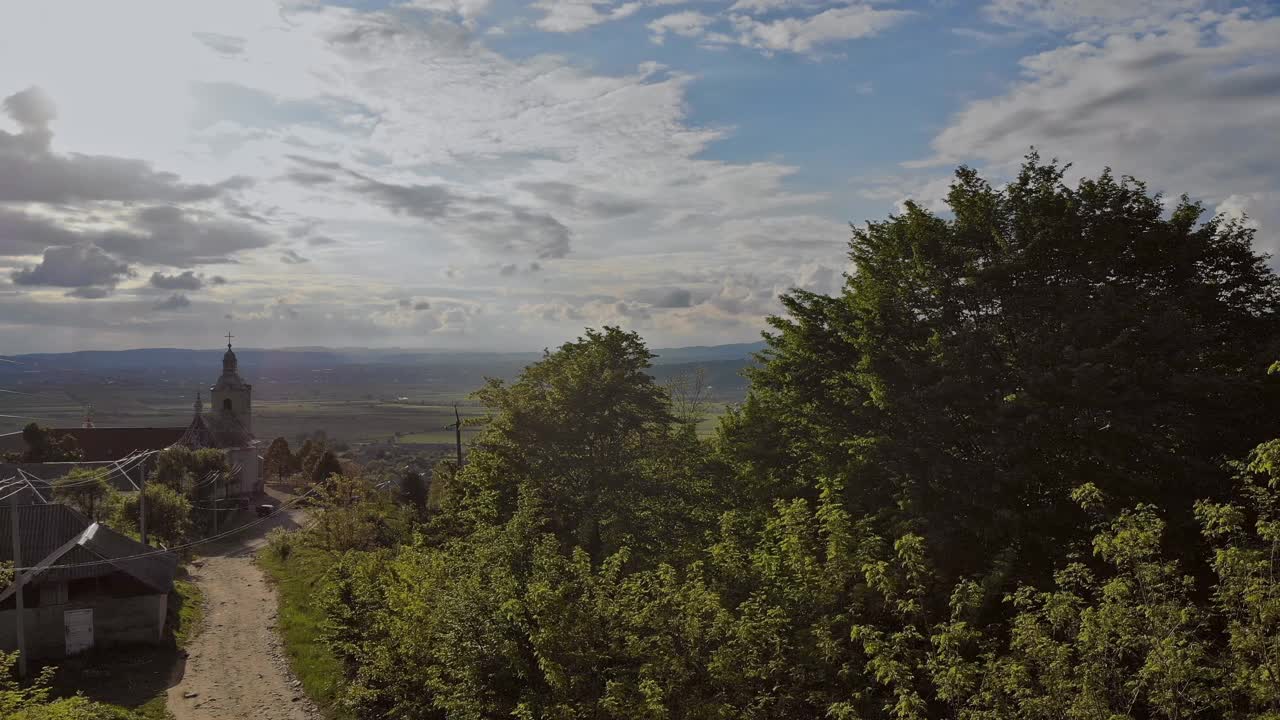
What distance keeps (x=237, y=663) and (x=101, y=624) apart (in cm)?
683

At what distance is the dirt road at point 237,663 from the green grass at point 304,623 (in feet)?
1.57

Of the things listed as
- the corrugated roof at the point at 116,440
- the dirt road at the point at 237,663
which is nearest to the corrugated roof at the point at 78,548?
the dirt road at the point at 237,663

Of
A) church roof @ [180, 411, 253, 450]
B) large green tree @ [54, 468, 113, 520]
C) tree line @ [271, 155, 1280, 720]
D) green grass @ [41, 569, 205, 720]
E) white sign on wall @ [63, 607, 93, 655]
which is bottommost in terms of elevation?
green grass @ [41, 569, 205, 720]

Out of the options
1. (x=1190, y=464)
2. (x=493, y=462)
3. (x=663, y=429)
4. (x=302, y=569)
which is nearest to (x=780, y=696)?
(x=1190, y=464)

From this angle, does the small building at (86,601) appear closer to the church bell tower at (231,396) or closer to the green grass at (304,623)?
the green grass at (304,623)

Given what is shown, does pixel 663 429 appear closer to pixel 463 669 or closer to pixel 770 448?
pixel 770 448

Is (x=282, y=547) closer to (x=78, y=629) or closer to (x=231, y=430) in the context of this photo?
(x=78, y=629)

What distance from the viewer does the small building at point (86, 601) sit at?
33375 mm

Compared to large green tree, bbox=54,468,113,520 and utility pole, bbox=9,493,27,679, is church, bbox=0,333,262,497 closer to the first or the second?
large green tree, bbox=54,468,113,520

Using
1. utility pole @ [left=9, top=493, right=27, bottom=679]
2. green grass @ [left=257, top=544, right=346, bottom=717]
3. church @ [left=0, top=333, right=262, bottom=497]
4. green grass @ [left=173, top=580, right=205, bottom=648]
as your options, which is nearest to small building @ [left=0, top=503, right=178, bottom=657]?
utility pole @ [left=9, top=493, right=27, bottom=679]

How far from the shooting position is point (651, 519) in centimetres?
2727

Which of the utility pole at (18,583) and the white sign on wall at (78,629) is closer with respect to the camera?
the utility pole at (18,583)

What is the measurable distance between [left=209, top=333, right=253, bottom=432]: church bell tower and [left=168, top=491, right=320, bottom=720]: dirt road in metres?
39.2

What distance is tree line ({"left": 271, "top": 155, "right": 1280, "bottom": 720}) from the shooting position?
40.3ft
